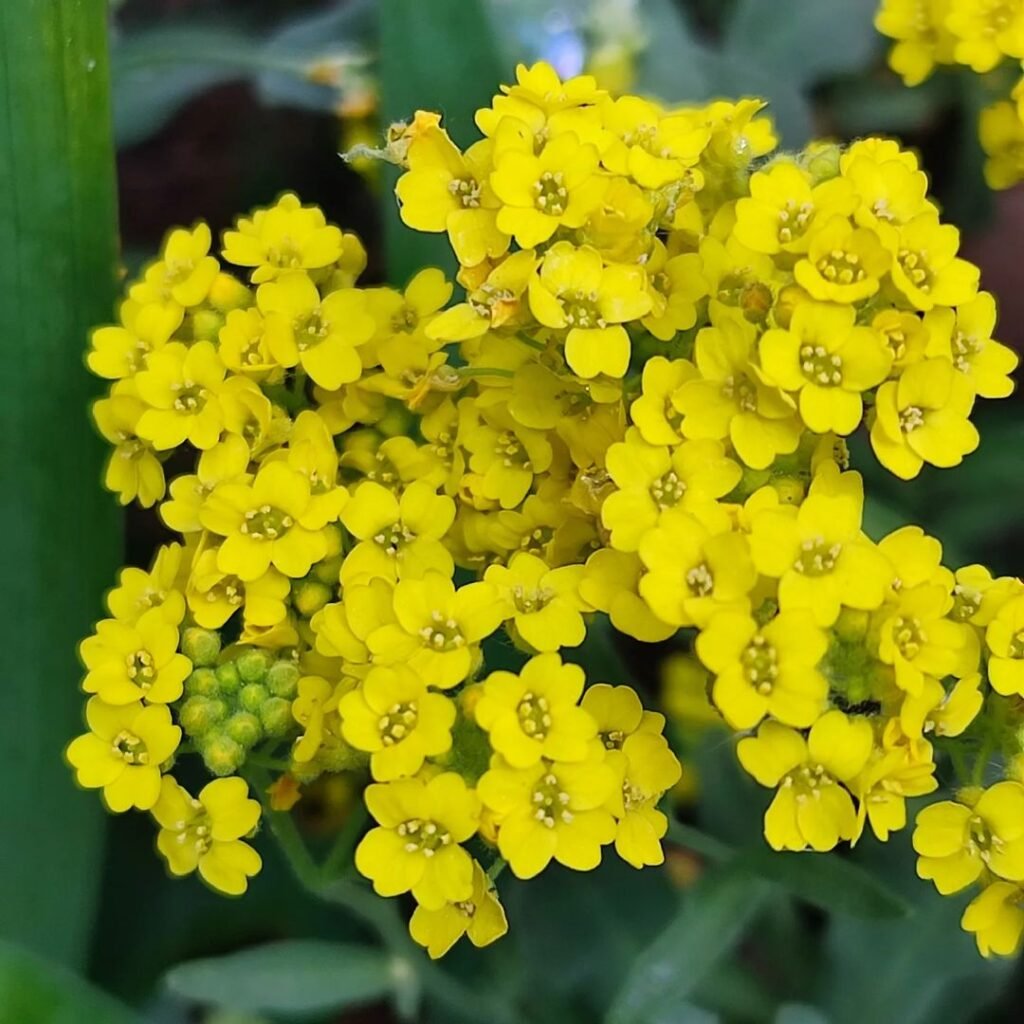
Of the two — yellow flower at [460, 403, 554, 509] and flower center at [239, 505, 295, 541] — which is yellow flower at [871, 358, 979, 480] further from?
flower center at [239, 505, 295, 541]


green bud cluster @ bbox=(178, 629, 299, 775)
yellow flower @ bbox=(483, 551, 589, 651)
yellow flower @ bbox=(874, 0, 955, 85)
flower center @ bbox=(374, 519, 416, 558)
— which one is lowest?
green bud cluster @ bbox=(178, 629, 299, 775)

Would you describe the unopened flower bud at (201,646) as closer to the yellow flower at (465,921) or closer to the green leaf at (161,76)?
the yellow flower at (465,921)

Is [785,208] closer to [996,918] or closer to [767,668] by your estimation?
[767,668]

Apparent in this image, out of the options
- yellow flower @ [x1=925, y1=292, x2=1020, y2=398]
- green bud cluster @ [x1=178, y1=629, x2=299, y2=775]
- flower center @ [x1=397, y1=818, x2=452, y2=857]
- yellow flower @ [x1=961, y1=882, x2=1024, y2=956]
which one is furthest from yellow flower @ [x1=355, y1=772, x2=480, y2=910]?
yellow flower @ [x1=925, y1=292, x2=1020, y2=398]

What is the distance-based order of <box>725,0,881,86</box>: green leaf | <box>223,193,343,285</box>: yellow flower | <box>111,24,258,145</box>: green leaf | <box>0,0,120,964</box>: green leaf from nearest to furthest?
<box>223,193,343,285</box>: yellow flower < <box>0,0,120,964</box>: green leaf < <box>111,24,258,145</box>: green leaf < <box>725,0,881,86</box>: green leaf

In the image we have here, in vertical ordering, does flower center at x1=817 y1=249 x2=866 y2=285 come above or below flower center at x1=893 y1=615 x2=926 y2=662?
above

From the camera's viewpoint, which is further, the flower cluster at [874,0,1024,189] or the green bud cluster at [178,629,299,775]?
the flower cluster at [874,0,1024,189]

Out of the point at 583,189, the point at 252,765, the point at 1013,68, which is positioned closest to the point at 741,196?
the point at 583,189

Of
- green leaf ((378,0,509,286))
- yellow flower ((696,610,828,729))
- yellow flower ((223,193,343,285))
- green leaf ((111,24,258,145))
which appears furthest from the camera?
green leaf ((111,24,258,145))
